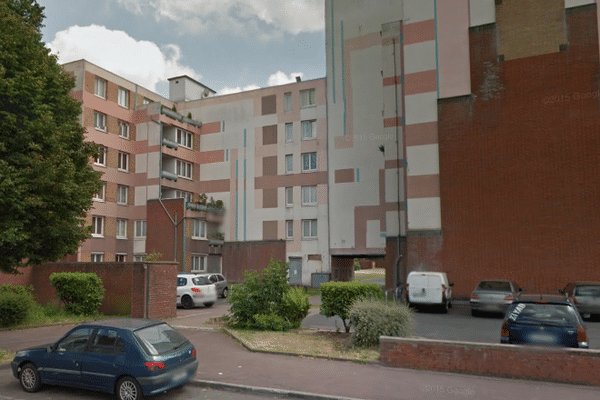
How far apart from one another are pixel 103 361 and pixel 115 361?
0.84ft

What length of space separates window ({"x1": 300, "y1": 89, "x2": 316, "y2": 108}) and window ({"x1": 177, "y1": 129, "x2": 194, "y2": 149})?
393 inches

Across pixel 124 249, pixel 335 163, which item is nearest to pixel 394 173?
pixel 335 163

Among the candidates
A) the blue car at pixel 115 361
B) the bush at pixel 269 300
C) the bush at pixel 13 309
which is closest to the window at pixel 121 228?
the bush at pixel 13 309

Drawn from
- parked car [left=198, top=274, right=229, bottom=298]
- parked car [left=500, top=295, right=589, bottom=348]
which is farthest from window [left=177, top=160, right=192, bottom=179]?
parked car [left=500, top=295, right=589, bottom=348]

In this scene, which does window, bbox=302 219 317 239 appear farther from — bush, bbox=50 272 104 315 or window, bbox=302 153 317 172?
bush, bbox=50 272 104 315

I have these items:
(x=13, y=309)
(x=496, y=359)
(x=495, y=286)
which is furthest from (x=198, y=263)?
(x=496, y=359)

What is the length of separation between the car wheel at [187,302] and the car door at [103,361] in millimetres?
14340

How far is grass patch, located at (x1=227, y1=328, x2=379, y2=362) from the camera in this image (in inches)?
425

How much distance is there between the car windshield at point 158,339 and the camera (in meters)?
7.95

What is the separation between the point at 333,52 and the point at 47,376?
3197 centimetres

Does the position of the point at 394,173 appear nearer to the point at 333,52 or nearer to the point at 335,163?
the point at 335,163

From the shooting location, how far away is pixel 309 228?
36.7 m

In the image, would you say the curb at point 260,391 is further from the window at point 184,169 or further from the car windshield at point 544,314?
the window at point 184,169

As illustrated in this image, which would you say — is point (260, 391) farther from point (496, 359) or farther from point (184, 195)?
point (184, 195)
